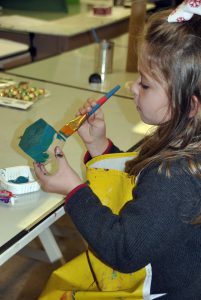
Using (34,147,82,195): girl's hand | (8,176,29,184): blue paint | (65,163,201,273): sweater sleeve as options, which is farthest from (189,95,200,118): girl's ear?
(8,176,29,184): blue paint

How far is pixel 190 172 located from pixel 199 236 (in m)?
0.13

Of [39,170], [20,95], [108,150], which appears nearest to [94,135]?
[108,150]

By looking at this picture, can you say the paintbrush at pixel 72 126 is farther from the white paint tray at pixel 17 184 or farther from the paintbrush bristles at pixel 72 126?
the white paint tray at pixel 17 184

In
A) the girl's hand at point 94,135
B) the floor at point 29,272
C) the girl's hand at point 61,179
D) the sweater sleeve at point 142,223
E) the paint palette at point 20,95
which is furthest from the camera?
the floor at point 29,272

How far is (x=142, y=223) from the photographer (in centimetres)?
74

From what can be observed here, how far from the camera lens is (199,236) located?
0.81 metres

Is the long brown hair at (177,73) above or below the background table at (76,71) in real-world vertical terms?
above

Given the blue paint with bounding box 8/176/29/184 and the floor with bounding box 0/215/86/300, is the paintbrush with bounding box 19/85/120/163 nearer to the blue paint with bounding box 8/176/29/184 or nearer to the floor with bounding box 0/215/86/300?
the blue paint with bounding box 8/176/29/184

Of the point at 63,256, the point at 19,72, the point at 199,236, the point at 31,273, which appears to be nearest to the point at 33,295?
the point at 31,273

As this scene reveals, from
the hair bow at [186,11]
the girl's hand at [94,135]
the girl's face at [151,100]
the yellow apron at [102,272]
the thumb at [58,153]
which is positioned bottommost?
the yellow apron at [102,272]

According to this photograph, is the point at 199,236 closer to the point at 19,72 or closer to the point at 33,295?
the point at 33,295

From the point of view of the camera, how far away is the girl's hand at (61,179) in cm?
85

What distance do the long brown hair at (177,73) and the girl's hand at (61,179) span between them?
0.13 metres

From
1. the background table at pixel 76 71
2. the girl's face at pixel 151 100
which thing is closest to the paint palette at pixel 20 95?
the background table at pixel 76 71
